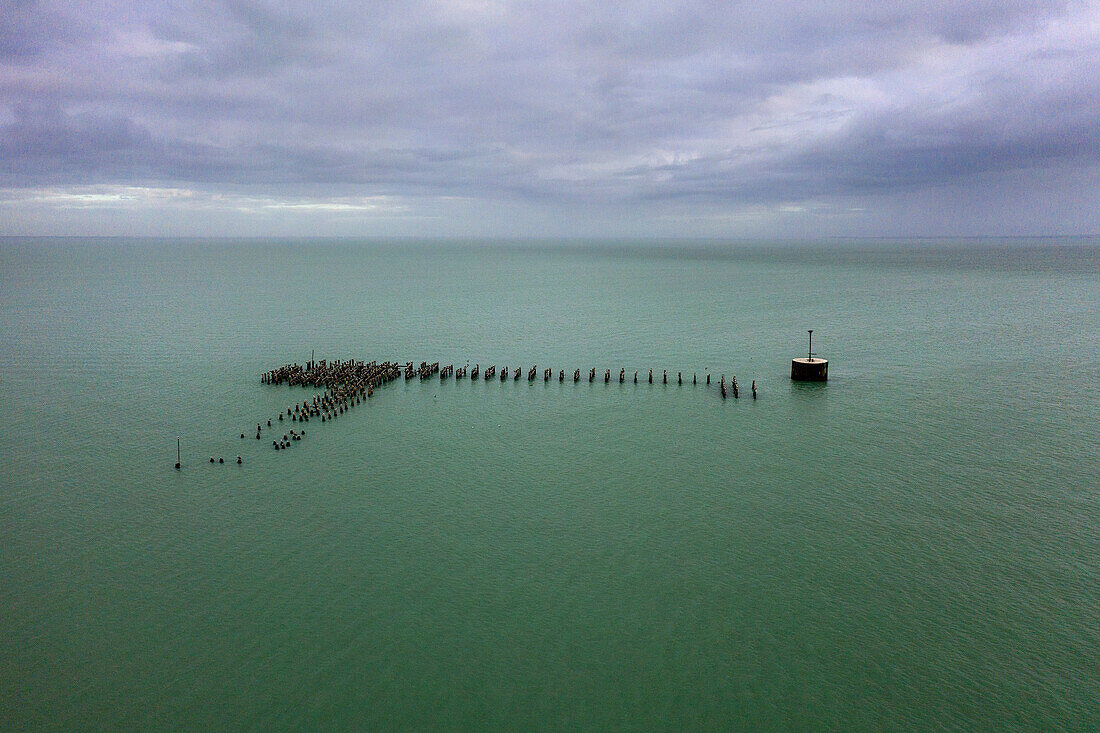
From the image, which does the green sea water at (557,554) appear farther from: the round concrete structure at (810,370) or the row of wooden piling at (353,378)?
the row of wooden piling at (353,378)

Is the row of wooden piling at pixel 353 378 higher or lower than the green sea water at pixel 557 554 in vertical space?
higher

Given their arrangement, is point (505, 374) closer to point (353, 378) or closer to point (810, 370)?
point (353, 378)

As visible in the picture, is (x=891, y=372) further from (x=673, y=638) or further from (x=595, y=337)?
(x=673, y=638)

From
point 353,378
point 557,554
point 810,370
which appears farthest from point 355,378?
point 810,370

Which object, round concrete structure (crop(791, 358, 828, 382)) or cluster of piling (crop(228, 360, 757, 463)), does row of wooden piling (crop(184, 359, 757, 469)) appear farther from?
round concrete structure (crop(791, 358, 828, 382))

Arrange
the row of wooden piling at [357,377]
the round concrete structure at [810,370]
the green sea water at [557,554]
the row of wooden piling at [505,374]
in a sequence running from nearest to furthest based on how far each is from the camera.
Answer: the green sea water at [557,554], the row of wooden piling at [357,377], the round concrete structure at [810,370], the row of wooden piling at [505,374]

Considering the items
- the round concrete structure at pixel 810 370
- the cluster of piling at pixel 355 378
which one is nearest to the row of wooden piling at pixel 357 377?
the cluster of piling at pixel 355 378
